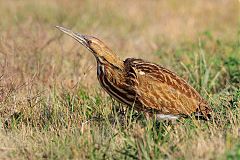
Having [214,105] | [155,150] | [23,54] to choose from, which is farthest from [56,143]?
[23,54]

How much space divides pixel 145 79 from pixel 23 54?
8.66ft

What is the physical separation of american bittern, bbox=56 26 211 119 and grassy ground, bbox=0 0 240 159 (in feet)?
0.40

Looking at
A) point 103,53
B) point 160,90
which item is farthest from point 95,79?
point 160,90

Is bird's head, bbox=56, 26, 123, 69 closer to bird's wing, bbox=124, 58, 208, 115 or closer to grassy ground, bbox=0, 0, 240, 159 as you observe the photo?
bird's wing, bbox=124, 58, 208, 115

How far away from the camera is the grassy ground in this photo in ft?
16.1

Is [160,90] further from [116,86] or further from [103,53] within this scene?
[103,53]

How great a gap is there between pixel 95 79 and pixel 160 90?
87.2 inches

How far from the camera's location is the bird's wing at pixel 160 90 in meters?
5.44

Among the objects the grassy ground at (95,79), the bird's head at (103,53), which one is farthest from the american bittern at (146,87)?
the grassy ground at (95,79)

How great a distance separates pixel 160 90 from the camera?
552 centimetres

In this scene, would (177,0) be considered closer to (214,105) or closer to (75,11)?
(75,11)

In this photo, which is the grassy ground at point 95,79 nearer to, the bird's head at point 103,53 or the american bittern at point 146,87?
the american bittern at point 146,87

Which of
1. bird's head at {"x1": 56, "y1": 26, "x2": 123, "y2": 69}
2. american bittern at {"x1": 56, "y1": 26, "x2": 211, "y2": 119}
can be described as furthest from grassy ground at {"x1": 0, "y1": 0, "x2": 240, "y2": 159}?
bird's head at {"x1": 56, "y1": 26, "x2": 123, "y2": 69}

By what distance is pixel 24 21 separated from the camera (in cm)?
998
